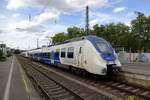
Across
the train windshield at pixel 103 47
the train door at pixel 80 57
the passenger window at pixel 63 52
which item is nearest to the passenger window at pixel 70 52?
the passenger window at pixel 63 52

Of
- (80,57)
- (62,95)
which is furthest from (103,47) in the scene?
(62,95)

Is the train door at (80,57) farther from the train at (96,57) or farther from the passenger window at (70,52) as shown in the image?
the passenger window at (70,52)

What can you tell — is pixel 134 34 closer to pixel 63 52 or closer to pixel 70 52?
pixel 63 52

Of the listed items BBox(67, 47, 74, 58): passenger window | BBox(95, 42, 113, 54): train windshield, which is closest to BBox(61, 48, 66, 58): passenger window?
BBox(67, 47, 74, 58): passenger window

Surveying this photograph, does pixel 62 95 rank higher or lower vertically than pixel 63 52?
lower

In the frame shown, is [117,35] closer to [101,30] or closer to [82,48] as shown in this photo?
[101,30]

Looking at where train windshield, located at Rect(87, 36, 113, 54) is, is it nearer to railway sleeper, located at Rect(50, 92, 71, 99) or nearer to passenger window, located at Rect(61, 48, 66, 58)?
railway sleeper, located at Rect(50, 92, 71, 99)

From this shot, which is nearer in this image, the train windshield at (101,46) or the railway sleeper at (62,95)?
the railway sleeper at (62,95)

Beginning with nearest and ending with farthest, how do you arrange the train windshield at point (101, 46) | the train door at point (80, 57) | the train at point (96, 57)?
the train at point (96, 57) < the train windshield at point (101, 46) < the train door at point (80, 57)

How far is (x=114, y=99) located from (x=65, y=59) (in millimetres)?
16661

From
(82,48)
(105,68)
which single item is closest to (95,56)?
(105,68)

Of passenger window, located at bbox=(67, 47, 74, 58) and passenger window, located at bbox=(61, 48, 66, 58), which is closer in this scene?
passenger window, located at bbox=(67, 47, 74, 58)

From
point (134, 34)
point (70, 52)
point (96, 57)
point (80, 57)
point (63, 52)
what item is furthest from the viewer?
point (134, 34)

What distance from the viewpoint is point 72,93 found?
659 inches
